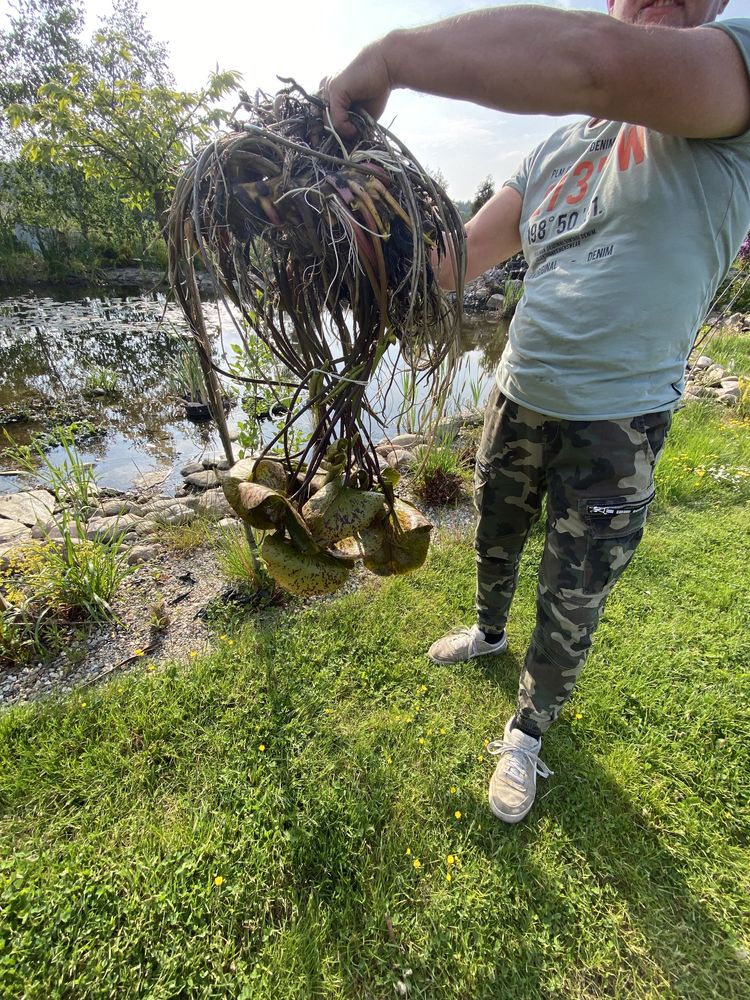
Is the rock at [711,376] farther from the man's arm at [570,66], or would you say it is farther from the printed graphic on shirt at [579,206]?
the man's arm at [570,66]

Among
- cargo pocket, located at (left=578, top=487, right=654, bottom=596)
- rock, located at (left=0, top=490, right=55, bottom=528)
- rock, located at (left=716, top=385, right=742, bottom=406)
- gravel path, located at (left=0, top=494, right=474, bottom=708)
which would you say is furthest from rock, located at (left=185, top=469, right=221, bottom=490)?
rock, located at (left=716, top=385, right=742, bottom=406)

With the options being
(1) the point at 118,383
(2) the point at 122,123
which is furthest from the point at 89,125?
(1) the point at 118,383

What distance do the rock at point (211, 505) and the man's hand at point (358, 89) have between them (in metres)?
2.86

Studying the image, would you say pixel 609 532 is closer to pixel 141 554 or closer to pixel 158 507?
pixel 141 554

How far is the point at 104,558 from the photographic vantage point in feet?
7.59

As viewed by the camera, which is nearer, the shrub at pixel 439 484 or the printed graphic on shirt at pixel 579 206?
the printed graphic on shirt at pixel 579 206

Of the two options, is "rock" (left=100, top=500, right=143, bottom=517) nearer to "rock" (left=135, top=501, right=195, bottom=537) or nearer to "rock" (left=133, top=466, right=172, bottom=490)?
"rock" (left=135, top=501, right=195, bottom=537)

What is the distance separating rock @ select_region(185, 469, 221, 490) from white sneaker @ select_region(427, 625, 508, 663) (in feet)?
9.91

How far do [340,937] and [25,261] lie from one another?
1960 cm

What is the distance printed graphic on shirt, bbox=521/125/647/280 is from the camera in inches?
42.3

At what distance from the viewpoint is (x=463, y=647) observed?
2148mm

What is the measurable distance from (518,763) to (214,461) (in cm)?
394

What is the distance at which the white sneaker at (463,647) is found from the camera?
2143 mm

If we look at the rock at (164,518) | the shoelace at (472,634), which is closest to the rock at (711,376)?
the shoelace at (472,634)
